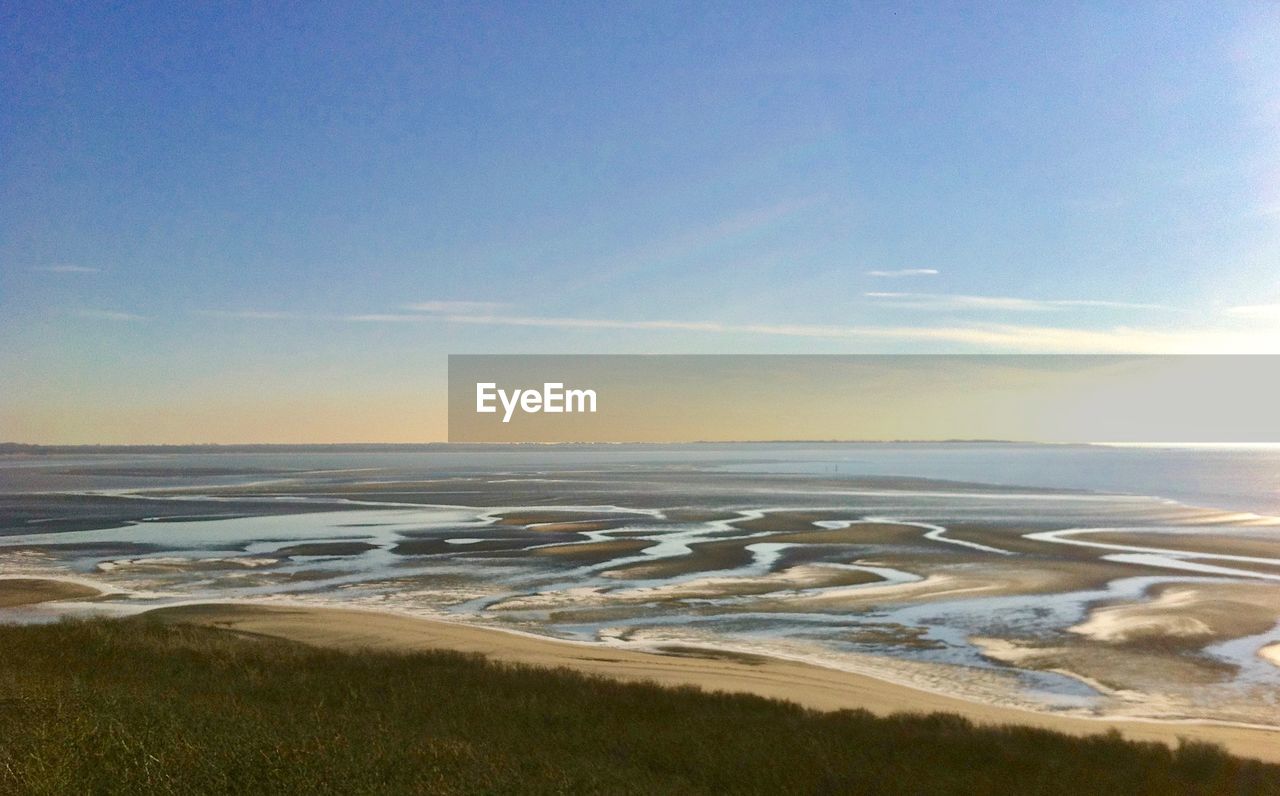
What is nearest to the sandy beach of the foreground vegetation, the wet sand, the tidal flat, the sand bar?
the tidal flat

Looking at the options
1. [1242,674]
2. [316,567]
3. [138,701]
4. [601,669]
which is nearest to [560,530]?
[316,567]

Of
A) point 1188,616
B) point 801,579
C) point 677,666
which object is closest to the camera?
point 677,666

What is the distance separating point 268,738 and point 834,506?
7018 centimetres

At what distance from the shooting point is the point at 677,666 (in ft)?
79.5

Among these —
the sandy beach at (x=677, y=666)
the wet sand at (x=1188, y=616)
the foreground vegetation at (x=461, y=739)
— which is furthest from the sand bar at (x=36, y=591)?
the wet sand at (x=1188, y=616)

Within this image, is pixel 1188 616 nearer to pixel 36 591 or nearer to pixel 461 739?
pixel 461 739

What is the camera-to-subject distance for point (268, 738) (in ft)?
42.4

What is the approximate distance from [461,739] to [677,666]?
937cm

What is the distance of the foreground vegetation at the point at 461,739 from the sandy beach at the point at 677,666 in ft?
7.22

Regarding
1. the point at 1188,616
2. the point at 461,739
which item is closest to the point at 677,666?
the point at 461,739

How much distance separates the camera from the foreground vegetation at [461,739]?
1157 centimetres

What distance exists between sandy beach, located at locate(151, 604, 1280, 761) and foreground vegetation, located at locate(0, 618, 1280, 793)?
2.20m

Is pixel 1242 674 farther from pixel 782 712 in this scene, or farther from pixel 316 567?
pixel 316 567

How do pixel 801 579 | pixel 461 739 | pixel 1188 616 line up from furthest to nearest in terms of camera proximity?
pixel 801 579 → pixel 1188 616 → pixel 461 739
